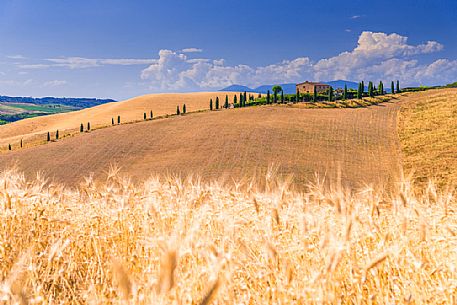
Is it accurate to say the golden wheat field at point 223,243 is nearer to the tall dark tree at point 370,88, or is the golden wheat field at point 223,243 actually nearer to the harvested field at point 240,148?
the harvested field at point 240,148

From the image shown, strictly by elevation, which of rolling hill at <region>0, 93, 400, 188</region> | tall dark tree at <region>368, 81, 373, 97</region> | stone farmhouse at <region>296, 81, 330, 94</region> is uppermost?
stone farmhouse at <region>296, 81, 330, 94</region>

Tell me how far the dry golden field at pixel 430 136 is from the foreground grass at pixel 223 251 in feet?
79.5

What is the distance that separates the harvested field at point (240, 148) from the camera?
1629 inches

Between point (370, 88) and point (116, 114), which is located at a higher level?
point (370, 88)

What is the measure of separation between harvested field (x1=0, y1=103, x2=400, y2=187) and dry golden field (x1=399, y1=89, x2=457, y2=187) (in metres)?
1.84

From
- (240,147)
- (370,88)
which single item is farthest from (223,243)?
(370,88)

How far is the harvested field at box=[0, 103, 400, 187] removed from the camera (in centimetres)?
4137

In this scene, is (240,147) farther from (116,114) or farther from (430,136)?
(116,114)

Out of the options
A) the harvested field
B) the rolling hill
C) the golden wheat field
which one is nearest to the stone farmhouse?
the rolling hill

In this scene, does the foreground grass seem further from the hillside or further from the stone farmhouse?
the stone farmhouse

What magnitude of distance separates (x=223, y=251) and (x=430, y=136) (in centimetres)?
5241

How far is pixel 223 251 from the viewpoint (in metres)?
2.91

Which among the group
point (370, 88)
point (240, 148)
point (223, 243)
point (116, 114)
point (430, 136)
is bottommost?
point (240, 148)

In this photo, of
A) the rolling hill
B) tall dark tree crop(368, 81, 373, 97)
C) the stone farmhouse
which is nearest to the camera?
the rolling hill
